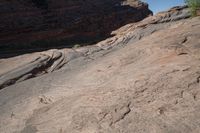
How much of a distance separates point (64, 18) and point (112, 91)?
28182 mm

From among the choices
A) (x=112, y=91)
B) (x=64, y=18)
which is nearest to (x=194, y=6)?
(x=112, y=91)

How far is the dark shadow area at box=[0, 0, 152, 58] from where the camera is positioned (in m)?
30.6

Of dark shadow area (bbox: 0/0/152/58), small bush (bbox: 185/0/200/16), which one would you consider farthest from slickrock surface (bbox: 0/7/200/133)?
dark shadow area (bbox: 0/0/152/58)

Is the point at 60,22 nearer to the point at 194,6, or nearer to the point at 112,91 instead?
the point at 194,6

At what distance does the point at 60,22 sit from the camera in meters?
34.2

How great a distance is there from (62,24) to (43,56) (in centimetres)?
2137

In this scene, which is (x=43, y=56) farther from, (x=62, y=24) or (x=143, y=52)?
(x=62, y=24)

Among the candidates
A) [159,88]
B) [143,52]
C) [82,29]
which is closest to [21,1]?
[82,29]

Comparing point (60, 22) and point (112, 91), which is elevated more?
point (112, 91)

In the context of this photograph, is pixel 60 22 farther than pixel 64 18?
No

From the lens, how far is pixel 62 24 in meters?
33.9

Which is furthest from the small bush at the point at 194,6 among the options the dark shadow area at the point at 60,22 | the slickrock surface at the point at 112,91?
the dark shadow area at the point at 60,22

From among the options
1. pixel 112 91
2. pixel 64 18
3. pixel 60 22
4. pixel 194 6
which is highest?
pixel 194 6

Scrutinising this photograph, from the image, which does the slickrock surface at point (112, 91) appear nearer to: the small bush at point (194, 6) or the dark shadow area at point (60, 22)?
the small bush at point (194, 6)
